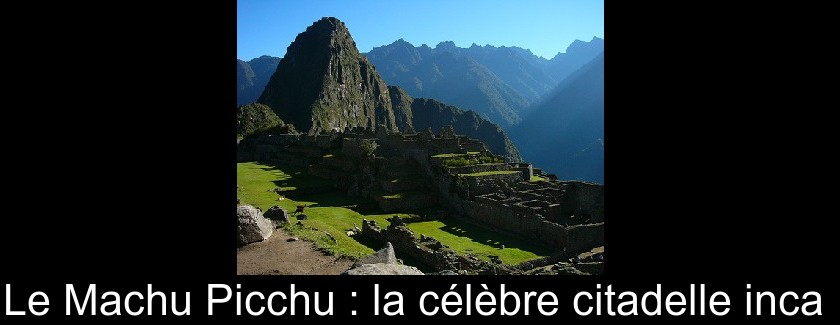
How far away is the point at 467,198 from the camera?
29375 mm

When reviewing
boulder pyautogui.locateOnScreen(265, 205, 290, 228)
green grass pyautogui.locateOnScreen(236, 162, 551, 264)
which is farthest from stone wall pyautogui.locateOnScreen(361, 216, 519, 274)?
boulder pyautogui.locateOnScreen(265, 205, 290, 228)

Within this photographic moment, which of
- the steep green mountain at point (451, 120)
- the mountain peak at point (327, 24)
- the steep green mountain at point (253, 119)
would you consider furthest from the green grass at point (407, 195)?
the mountain peak at point (327, 24)

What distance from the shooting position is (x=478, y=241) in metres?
23.4

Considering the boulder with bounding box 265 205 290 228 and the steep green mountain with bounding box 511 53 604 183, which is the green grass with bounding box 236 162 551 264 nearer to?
the boulder with bounding box 265 205 290 228

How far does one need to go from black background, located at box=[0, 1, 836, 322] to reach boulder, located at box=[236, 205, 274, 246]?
26.8 feet

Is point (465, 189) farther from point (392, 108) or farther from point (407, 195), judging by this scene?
point (392, 108)

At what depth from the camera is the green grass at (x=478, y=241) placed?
2106 centimetres

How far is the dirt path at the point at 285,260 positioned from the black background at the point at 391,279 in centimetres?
640

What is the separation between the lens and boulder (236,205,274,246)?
11.4 meters

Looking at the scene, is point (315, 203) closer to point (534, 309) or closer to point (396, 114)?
point (534, 309)

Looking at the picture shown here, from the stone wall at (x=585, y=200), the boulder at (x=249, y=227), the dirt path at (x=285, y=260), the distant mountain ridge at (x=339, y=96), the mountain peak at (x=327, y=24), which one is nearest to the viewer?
the dirt path at (x=285, y=260)

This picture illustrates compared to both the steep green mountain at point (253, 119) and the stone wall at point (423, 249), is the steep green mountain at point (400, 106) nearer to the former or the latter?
the steep green mountain at point (253, 119)

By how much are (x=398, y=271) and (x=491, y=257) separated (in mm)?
13470
